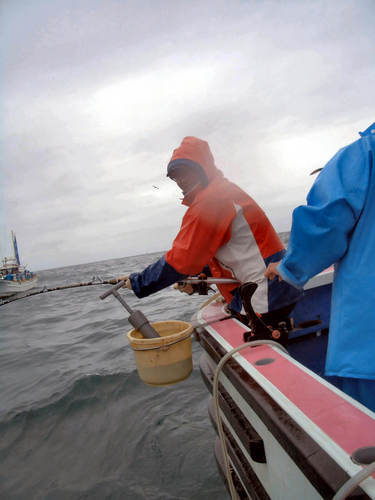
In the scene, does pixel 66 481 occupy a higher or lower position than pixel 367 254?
lower

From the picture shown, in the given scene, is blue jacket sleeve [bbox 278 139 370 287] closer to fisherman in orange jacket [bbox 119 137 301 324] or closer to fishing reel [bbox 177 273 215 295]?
fisherman in orange jacket [bbox 119 137 301 324]

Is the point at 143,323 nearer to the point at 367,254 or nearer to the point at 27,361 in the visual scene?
the point at 367,254

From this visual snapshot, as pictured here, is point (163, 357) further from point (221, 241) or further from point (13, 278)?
point (13, 278)

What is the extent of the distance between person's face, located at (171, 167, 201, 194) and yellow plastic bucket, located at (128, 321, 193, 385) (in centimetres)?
121

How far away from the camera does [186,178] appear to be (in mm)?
2477

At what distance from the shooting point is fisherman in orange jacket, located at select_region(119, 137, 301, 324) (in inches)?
83.4

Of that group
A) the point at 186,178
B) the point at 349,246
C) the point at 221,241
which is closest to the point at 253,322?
the point at 221,241

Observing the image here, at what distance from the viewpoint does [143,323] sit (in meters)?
2.53

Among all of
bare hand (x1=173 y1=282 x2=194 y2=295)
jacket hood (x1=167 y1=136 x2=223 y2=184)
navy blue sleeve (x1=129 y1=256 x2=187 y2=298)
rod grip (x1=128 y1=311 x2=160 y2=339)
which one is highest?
jacket hood (x1=167 y1=136 x2=223 y2=184)

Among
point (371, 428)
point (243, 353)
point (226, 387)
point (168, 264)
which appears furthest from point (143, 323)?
point (371, 428)

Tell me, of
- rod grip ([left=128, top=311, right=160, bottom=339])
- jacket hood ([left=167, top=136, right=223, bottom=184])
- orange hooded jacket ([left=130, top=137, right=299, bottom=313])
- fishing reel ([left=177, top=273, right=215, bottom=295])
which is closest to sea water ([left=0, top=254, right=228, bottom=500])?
rod grip ([left=128, top=311, right=160, bottom=339])

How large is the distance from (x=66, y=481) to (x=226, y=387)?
212 cm

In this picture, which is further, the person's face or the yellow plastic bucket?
the person's face

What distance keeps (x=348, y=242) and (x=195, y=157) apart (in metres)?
1.53
